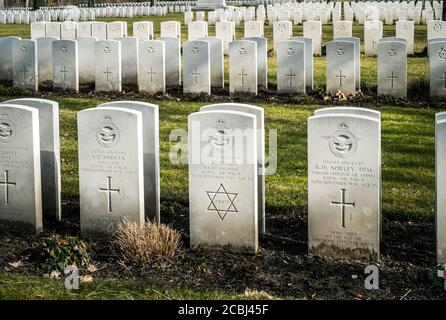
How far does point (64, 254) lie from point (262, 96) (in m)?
9.34

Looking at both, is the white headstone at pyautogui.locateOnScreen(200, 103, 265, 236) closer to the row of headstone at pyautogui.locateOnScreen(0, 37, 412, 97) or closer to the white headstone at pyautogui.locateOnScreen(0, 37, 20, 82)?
the row of headstone at pyautogui.locateOnScreen(0, 37, 412, 97)

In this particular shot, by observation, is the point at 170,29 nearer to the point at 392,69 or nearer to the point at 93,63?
the point at 93,63

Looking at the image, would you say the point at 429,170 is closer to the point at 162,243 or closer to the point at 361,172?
the point at 361,172

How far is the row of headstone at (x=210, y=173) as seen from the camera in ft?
24.6

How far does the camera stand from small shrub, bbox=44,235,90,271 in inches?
294

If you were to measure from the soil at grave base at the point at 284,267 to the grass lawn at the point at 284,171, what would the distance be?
11.5 inches

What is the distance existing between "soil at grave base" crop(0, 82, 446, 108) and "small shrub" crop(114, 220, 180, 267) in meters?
8.39

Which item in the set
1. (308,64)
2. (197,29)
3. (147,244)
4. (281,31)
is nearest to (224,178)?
(147,244)

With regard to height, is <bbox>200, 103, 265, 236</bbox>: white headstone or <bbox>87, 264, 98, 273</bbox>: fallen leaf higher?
<bbox>200, 103, 265, 236</bbox>: white headstone

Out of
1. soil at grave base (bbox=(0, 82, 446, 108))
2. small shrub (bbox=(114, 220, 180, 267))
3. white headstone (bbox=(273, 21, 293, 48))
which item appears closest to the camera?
small shrub (bbox=(114, 220, 180, 267))

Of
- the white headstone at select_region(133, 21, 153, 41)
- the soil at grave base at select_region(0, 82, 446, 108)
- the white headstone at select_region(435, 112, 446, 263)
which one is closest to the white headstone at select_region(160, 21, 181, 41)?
the white headstone at select_region(133, 21, 153, 41)

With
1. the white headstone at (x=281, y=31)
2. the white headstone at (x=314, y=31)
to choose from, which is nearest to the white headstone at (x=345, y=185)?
the white headstone at (x=314, y=31)

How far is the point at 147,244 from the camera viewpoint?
7.57 metres
